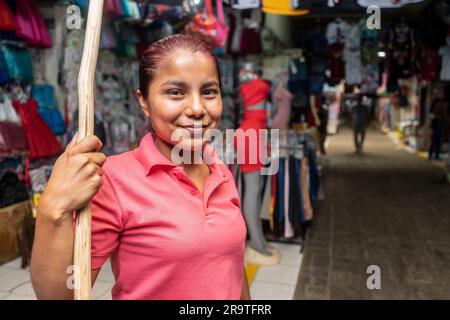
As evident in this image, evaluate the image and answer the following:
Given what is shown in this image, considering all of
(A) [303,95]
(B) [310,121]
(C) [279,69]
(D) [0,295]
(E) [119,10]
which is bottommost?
(D) [0,295]

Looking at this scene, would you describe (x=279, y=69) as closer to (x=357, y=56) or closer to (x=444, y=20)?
(x=357, y=56)

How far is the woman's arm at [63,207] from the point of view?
0.77 meters

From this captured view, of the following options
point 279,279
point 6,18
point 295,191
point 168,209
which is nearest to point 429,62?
point 295,191

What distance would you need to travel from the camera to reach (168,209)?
0.97 meters

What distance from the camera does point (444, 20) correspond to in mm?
7121

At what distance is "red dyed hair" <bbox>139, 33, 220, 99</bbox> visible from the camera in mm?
1000

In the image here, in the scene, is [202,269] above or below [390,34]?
below

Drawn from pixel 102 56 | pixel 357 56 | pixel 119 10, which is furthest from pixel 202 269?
pixel 357 56

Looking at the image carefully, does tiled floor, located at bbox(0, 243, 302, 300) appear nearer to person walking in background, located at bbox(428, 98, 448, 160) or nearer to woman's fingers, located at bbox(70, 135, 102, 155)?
woman's fingers, located at bbox(70, 135, 102, 155)

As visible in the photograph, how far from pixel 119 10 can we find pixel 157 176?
350 cm

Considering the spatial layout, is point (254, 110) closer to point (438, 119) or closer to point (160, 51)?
point (160, 51)

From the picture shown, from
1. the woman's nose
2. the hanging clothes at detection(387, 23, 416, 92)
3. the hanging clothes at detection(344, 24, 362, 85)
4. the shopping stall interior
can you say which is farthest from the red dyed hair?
the hanging clothes at detection(387, 23, 416, 92)

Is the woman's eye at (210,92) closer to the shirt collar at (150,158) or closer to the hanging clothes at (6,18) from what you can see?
the shirt collar at (150,158)

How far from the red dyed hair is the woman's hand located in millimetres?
277
